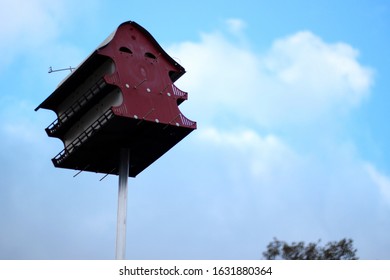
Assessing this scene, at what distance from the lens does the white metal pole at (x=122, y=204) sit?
35188 mm

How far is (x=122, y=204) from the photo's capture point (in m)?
36.2

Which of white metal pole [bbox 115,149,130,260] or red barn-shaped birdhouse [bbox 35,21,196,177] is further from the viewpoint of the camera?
white metal pole [bbox 115,149,130,260]

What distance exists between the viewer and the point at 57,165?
37375 mm

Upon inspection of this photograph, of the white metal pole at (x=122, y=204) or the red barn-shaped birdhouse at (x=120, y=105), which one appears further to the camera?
the white metal pole at (x=122, y=204)

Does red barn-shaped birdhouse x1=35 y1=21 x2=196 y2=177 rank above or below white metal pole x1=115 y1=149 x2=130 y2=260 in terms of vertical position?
above

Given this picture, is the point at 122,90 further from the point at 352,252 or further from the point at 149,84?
the point at 352,252

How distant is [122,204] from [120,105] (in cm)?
420

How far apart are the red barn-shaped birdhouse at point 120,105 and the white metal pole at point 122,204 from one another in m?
0.49

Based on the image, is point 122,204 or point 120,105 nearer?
point 120,105

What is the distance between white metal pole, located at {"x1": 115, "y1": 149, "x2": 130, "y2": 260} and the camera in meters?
35.2

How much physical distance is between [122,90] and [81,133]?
2812mm

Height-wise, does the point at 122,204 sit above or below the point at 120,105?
below

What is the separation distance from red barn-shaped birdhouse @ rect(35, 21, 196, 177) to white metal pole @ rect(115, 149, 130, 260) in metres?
0.49
